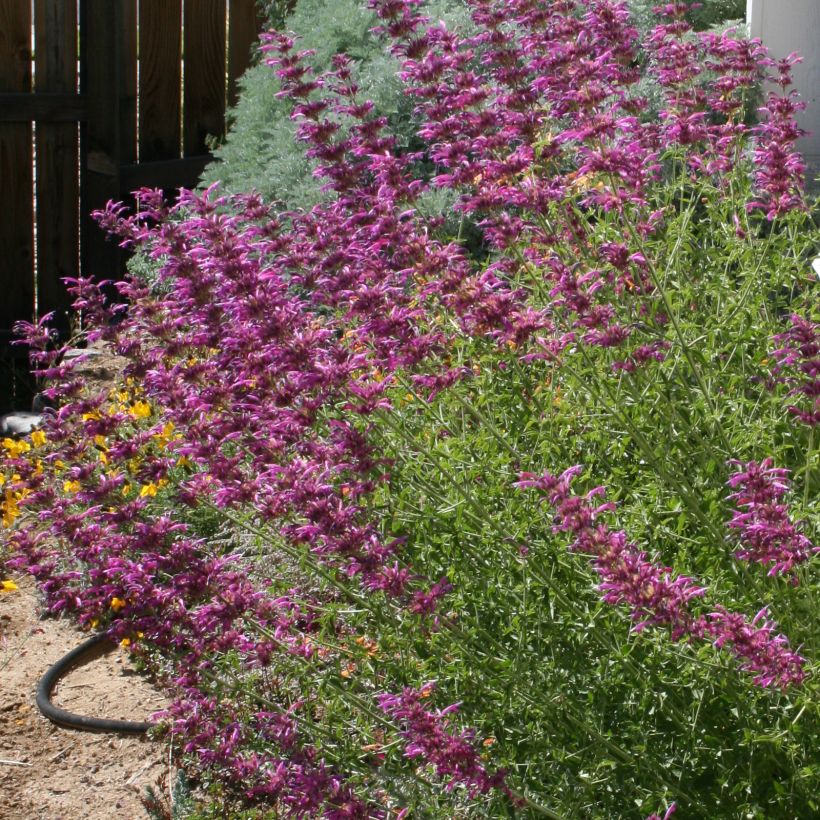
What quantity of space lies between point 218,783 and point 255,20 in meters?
7.13

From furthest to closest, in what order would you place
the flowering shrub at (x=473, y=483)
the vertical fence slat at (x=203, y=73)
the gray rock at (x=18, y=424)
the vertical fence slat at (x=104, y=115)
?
the vertical fence slat at (x=203, y=73) < the vertical fence slat at (x=104, y=115) < the gray rock at (x=18, y=424) < the flowering shrub at (x=473, y=483)

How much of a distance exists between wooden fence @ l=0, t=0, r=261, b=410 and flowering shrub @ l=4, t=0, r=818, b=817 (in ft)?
18.1

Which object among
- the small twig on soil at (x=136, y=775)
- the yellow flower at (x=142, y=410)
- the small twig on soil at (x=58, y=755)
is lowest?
the small twig on soil at (x=58, y=755)

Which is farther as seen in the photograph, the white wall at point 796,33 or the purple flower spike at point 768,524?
the white wall at point 796,33

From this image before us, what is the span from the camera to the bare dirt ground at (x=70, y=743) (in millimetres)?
3615

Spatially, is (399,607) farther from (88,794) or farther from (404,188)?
(88,794)

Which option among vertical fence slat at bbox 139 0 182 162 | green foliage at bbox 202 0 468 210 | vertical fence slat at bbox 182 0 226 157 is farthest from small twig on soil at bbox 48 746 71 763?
vertical fence slat at bbox 182 0 226 157

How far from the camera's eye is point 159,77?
864 cm

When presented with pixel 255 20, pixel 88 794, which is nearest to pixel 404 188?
pixel 88 794

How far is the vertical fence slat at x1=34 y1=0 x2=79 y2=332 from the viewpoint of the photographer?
809 centimetres

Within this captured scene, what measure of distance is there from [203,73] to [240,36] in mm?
467

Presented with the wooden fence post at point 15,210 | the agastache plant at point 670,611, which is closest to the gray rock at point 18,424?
the wooden fence post at point 15,210

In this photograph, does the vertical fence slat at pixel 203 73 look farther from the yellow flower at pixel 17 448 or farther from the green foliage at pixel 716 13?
the yellow flower at pixel 17 448

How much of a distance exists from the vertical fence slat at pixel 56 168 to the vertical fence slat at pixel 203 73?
936mm
